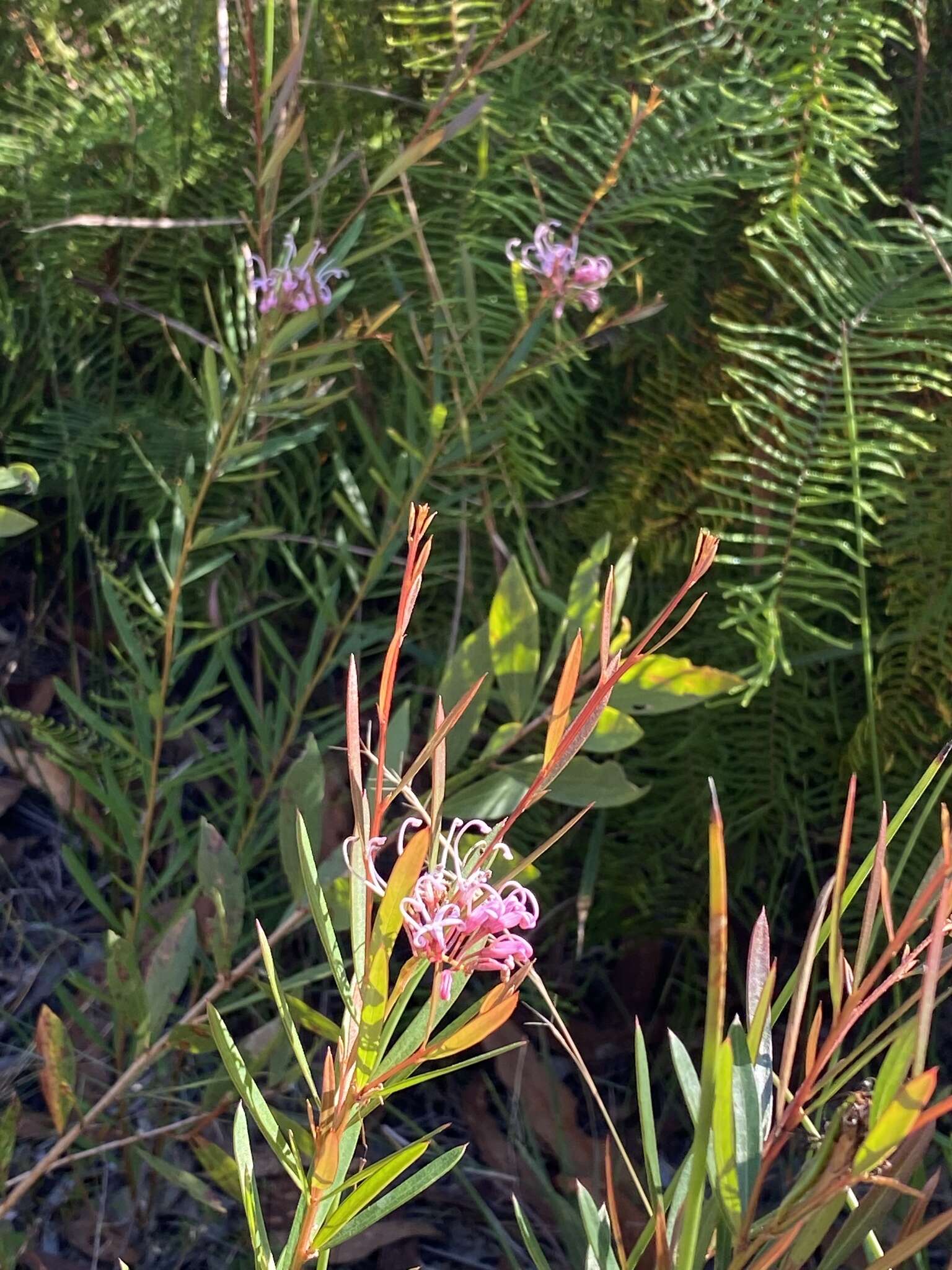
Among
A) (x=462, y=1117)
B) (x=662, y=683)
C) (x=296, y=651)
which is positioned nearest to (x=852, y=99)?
(x=662, y=683)

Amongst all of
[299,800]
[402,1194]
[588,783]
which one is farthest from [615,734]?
[402,1194]

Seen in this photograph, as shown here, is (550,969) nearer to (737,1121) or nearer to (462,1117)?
(462,1117)

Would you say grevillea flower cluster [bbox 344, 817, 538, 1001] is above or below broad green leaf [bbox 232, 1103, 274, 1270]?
above

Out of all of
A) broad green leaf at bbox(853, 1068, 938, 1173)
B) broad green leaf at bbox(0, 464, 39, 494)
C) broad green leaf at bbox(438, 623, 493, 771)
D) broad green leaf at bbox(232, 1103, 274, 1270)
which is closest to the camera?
broad green leaf at bbox(853, 1068, 938, 1173)

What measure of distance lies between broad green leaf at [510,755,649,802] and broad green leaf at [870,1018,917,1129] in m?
0.32

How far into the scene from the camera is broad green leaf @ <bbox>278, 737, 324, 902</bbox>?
0.58 m

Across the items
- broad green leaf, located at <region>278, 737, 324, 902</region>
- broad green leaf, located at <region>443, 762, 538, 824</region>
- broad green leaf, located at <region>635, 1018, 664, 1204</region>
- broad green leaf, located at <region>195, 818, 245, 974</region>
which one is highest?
broad green leaf, located at <region>635, 1018, 664, 1204</region>

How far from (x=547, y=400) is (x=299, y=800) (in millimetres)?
367

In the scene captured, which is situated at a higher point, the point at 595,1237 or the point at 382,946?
the point at 382,946

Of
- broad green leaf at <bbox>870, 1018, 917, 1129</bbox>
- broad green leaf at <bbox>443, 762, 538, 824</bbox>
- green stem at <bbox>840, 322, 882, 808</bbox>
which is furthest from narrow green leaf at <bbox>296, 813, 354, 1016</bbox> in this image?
green stem at <bbox>840, 322, 882, 808</bbox>

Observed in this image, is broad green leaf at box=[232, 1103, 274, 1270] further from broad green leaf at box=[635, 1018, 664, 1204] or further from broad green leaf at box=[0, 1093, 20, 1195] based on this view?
broad green leaf at box=[0, 1093, 20, 1195]

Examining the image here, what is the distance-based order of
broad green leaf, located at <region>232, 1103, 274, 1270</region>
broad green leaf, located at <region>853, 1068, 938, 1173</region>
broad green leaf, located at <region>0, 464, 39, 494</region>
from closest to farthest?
broad green leaf, located at <region>853, 1068, 938, 1173</region> < broad green leaf, located at <region>232, 1103, 274, 1270</region> < broad green leaf, located at <region>0, 464, 39, 494</region>

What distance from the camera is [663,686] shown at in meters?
0.56

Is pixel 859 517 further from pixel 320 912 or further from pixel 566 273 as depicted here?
pixel 320 912
